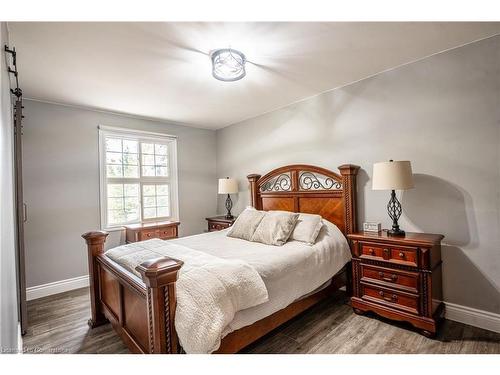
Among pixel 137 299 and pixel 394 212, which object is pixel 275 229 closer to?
pixel 394 212

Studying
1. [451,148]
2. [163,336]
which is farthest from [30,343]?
[451,148]

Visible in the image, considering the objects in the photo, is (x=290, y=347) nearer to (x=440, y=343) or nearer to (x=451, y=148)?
(x=440, y=343)

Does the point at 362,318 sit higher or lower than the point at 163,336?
lower

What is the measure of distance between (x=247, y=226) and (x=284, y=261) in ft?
3.23

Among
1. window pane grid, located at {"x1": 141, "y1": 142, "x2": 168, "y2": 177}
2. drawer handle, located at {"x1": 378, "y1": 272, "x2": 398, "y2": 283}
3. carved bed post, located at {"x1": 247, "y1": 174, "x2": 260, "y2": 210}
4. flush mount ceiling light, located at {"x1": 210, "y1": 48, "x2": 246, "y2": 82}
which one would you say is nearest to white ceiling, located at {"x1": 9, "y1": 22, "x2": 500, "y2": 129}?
flush mount ceiling light, located at {"x1": 210, "y1": 48, "x2": 246, "y2": 82}

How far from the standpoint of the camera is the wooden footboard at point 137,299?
1391 mm

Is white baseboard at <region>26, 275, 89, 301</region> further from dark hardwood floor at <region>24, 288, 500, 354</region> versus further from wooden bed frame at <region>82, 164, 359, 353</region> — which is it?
wooden bed frame at <region>82, 164, 359, 353</region>

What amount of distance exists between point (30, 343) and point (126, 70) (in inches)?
101

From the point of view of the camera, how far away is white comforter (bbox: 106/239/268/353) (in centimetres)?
141

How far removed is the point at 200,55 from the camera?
2203 mm

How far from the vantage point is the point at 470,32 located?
2.03 meters

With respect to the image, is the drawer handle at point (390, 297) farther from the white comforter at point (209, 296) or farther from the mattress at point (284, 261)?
the white comforter at point (209, 296)

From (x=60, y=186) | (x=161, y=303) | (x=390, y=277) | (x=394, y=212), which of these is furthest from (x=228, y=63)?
(x=60, y=186)
